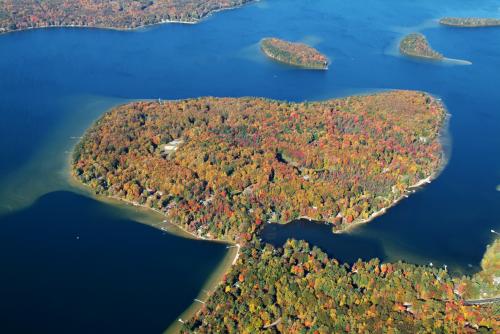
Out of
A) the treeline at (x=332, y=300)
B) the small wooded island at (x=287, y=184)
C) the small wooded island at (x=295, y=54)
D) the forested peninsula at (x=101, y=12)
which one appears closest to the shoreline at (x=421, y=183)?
the small wooded island at (x=287, y=184)

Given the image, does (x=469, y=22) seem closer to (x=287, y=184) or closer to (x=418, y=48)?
(x=418, y=48)

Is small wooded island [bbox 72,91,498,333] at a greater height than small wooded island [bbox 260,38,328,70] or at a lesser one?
lesser

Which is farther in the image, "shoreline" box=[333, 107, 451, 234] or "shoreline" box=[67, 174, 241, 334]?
"shoreline" box=[333, 107, 451, 234]

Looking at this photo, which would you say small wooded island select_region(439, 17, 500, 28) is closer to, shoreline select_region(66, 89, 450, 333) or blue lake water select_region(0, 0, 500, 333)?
blue lake water select_region(0, 0, 500, 333)

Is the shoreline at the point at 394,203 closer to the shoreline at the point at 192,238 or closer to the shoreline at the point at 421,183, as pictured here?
the shoreline at the point at 421,183

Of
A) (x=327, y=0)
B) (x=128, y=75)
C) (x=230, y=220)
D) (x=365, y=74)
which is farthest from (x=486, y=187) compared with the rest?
(x=327, y=0)

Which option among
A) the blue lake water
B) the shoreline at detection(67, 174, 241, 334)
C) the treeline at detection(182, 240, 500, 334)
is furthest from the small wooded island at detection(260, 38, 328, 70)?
the treeline at detection(182, 240, 500, 334)

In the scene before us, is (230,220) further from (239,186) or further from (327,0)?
(327,0)
